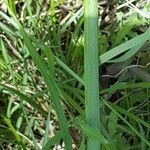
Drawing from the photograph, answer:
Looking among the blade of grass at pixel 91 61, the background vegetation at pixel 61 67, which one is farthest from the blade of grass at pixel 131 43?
the background vegetation at pixel 61 67

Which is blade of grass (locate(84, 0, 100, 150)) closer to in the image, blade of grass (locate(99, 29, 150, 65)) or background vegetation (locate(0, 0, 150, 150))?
blade of grass (locate(99, 29, 150, 65))

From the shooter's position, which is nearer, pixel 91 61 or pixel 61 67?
pixel 91 61

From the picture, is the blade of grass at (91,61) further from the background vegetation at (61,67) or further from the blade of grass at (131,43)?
the background vegetation at (61,67)

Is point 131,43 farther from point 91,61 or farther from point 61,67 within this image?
point 61,67

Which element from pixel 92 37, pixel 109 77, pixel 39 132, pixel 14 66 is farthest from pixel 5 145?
pixel 92 37

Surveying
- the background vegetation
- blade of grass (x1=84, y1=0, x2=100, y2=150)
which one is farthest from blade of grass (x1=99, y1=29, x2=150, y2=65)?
the background vegetation

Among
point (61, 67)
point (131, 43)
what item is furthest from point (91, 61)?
point (61, 67)

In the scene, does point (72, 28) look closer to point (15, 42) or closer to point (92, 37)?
point (15, 42)

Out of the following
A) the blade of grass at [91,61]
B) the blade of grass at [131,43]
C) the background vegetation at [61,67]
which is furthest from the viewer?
the background vegetation at [61,67]
